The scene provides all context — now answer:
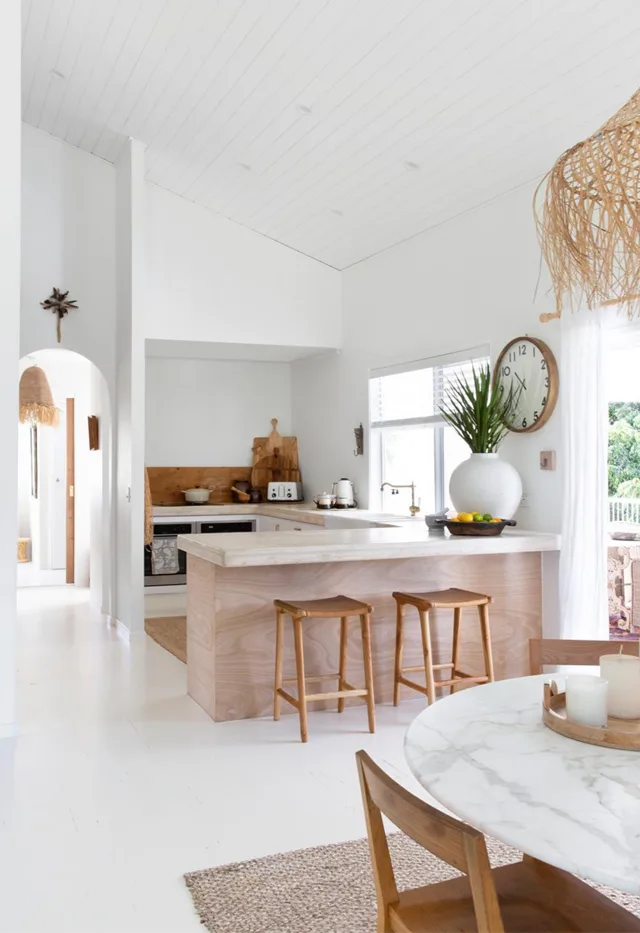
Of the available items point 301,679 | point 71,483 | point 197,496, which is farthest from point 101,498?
point 301,679

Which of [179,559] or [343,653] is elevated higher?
[179,559]

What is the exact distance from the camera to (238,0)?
4.33 m

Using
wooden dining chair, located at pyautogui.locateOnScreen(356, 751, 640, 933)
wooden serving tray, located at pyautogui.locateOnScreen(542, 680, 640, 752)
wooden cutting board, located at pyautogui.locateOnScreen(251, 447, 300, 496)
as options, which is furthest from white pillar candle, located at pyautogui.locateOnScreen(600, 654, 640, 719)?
wooden cutting board, located at pyautogui.locateOnScreen(251, 447, 300, 496)

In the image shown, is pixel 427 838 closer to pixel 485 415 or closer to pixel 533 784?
pixel 533 784

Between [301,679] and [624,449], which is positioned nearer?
[301,679]

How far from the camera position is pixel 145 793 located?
10.8 ft

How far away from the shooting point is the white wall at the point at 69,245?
258 inches

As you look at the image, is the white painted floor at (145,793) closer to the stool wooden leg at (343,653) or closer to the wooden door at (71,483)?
the stool wooden leg at (343,653)

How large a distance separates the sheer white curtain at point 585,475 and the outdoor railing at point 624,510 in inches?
6.1

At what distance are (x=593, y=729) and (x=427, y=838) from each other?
1.72 ft

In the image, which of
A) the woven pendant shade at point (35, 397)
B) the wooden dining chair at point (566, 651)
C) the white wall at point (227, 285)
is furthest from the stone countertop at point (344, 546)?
the woven pendant shade at point (35, 397)

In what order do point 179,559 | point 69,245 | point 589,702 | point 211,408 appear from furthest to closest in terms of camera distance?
1. point 211,408
2. point 179,559
3. point 69,245
4. point 589,702

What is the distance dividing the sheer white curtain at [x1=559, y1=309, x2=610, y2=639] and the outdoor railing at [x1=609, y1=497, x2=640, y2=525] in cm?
16

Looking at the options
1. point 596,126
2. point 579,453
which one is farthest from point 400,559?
point 596,126
